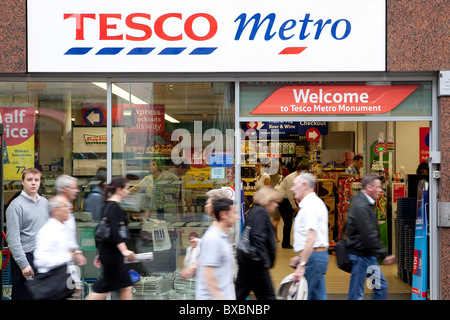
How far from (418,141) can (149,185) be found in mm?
6625

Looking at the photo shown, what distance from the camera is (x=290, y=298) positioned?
5.93 m

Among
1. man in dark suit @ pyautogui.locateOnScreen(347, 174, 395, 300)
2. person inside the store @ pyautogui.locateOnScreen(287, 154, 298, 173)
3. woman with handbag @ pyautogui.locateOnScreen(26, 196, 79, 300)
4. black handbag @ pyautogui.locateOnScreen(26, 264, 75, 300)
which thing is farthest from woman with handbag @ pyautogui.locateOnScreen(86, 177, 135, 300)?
person inside the store @ pyautogui.locateOnScreen(287, 154, 298, 173)

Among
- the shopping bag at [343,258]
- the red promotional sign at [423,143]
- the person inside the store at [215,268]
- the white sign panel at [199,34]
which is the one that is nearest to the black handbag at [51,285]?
the person inside the store at [215,268]

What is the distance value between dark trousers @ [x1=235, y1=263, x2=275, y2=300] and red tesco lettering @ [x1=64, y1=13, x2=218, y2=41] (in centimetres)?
326

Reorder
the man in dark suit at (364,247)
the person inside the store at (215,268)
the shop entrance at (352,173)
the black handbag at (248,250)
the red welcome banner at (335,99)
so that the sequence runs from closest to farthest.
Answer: the person inside the store at (215,268) < the black handbag at (248,250) < the man in dark suit at (364,247) < the red welcome banner at (335,99) < the shop entrance at (352,173)

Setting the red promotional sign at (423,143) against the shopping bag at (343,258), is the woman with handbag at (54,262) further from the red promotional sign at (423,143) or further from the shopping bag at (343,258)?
the red promotional sign at (423,143)

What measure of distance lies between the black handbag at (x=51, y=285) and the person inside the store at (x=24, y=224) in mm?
1426

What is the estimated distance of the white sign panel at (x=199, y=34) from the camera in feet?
24.6

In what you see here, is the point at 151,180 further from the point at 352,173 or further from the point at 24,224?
the point at 352,173

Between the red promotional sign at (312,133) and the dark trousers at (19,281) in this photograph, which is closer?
the dark trousers at (19,281)

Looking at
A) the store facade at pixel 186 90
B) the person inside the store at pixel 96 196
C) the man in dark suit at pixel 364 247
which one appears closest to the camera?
the man in dark suit at pixel 364 247

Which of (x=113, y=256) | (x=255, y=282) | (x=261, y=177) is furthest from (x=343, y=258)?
(x=261, y=177)

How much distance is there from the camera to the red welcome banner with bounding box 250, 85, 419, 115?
767cm

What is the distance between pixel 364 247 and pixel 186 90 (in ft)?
10.4
